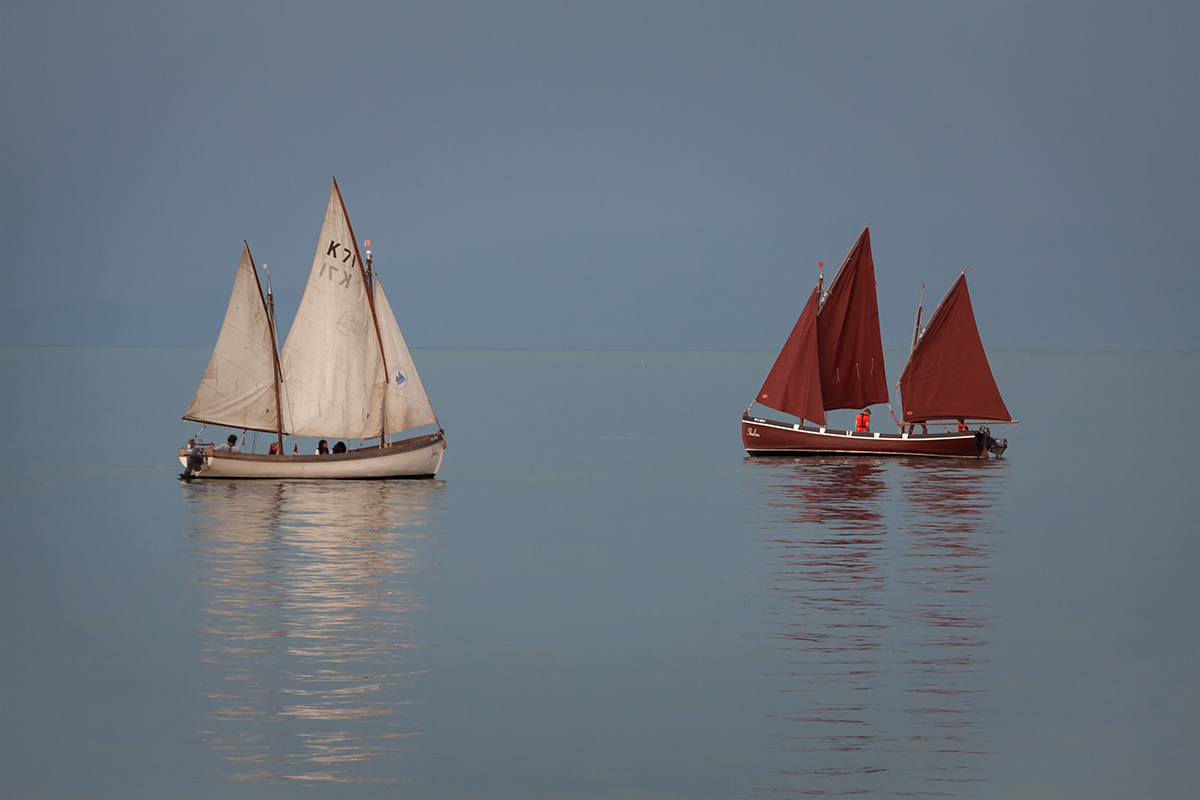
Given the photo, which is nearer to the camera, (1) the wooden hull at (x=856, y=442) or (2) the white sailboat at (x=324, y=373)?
(2) the white sailboat at (x=324, y=373)

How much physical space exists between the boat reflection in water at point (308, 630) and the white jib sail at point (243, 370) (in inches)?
218

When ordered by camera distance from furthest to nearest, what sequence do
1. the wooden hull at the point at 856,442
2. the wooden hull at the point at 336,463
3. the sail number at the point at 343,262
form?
the wooden hull at the point at 856,442 → the wooden hull at the point at 336,463 → the sail number at the point at 343,262

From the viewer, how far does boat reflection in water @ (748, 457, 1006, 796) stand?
71.7ft

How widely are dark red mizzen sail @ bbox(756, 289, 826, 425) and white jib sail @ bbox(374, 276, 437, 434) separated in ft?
66.4

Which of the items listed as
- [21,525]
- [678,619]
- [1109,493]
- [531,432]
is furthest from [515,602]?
[531,432]

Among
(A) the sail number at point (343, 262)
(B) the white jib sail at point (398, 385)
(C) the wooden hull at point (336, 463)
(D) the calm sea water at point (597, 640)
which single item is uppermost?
(A) the sail number at point (343, 262)

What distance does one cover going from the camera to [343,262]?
57.2 metres

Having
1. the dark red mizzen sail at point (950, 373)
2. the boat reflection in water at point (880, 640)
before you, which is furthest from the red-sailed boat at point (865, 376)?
the boat reflection in water at point (880, 640)

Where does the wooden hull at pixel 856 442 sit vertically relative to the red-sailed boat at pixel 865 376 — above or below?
below

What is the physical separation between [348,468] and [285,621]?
27148 mm

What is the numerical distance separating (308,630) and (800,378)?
1782 inches

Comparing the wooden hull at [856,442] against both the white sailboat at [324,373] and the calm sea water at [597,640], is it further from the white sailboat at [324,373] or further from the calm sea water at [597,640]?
the white sailboat at [324,373]

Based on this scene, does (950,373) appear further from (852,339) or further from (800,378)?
(800,378)

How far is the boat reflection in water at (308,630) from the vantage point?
2261cm
